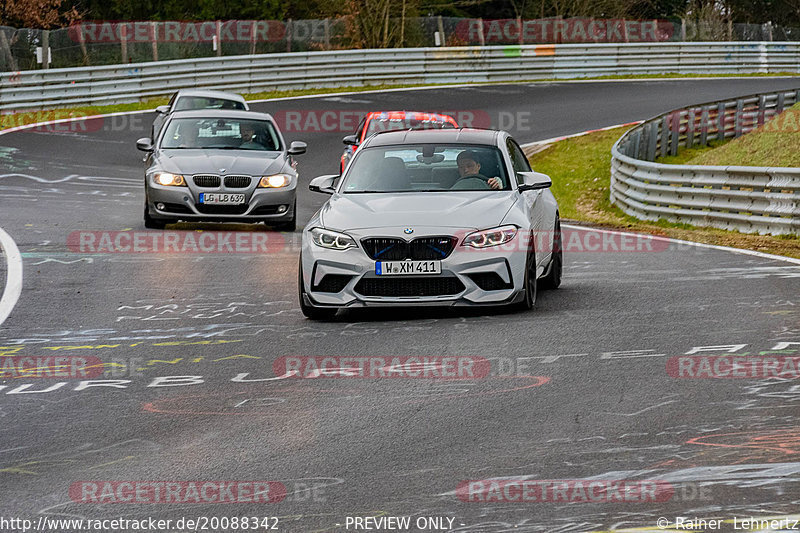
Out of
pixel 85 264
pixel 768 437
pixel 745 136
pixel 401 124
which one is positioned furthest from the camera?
pixel 745 136

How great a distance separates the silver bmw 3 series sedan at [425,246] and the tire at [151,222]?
6.78m

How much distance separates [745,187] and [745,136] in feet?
29.3

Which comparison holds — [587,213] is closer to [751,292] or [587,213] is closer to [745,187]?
[745,187]

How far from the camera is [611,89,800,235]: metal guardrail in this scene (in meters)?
17.3

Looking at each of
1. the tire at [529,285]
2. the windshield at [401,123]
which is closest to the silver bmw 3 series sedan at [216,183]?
the windshield at [401,123]

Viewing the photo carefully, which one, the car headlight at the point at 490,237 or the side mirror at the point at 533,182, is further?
the side mirror at the point at 533,182

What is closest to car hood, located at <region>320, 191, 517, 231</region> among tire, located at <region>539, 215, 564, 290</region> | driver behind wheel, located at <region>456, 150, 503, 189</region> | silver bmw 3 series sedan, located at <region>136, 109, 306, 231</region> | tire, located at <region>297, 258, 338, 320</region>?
driver behind wheel, located at <region>456, 150, 503, 189</region>

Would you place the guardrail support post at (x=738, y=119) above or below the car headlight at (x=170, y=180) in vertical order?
below

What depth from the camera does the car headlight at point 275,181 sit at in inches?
688

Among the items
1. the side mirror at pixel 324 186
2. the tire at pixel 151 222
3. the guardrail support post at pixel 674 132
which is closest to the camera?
the side mirror at pixel 324 186

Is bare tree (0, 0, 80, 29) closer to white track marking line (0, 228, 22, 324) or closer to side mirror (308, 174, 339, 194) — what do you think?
white track marking line (0, 228, 22, 324)

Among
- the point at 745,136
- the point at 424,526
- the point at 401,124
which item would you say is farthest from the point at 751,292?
the point at 745,136

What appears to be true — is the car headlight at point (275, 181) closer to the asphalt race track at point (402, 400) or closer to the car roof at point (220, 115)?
the car roof at point (220, 115)

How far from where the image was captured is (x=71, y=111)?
1345 inches
